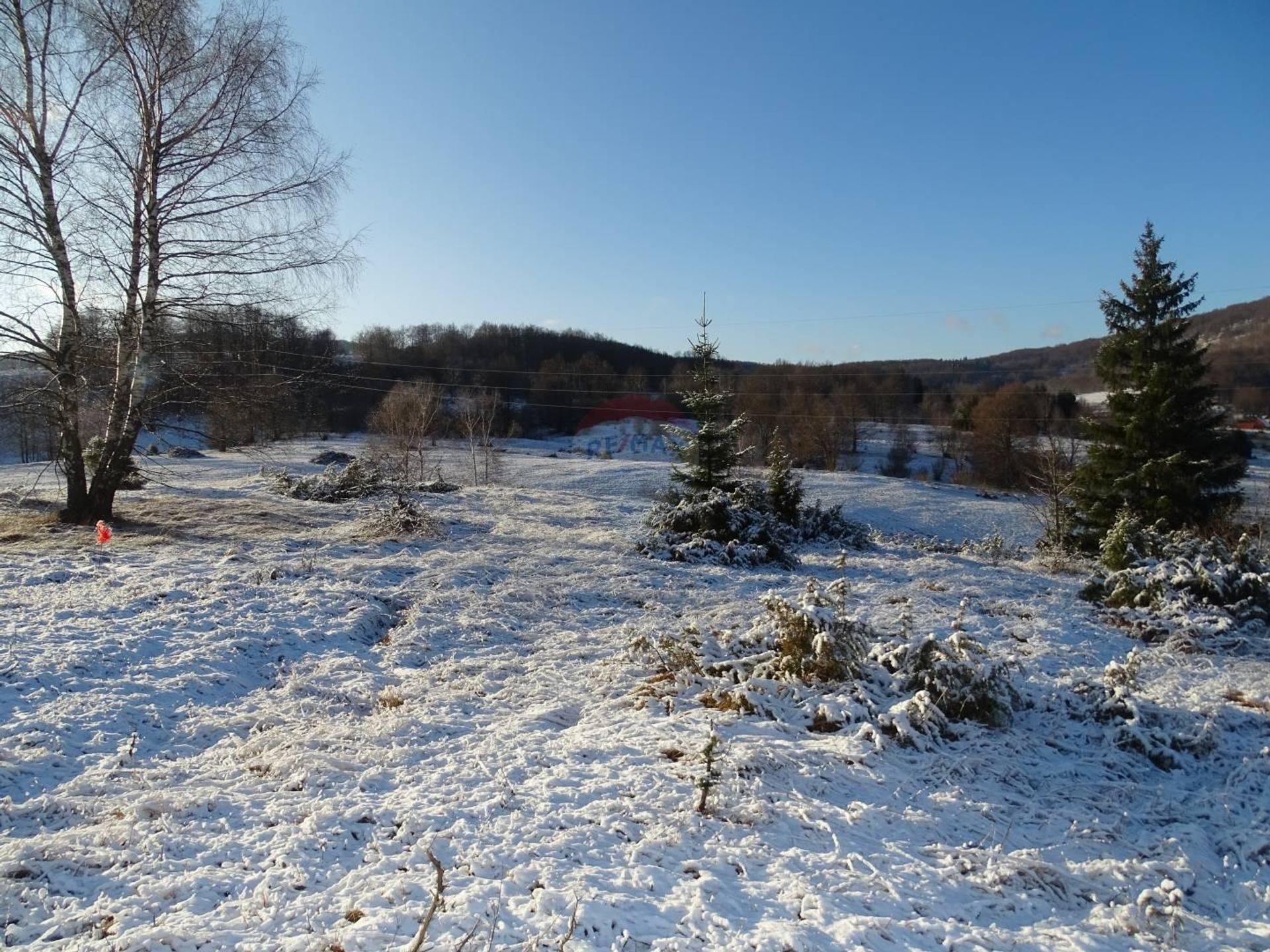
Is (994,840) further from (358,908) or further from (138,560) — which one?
(138,560)

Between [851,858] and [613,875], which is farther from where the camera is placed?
[851,858]

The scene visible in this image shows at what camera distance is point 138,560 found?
8.13 meters

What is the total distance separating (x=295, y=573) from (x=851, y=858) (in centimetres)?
739

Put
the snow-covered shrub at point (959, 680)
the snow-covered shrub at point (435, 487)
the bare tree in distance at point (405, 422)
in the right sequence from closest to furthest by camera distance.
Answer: the snow-covered shrub at point (959, 680) → the snow-covered shrub at point (435, 487) → the bare tree in distance at point (405, 422)

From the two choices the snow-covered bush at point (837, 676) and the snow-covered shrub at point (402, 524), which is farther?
the snow-covered shrub at point (402, 524)

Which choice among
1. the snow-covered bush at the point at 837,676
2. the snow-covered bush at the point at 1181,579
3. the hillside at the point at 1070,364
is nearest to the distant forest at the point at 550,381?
the hillside at the point at 1070,364

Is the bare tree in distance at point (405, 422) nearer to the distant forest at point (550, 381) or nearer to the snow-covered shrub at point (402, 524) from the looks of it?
the distant forest at point (550, 381)

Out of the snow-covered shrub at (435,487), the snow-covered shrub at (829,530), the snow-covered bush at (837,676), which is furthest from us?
the snow-covered shrub at (435,487)

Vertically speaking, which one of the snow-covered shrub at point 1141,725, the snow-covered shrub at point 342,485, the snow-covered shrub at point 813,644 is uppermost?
the snow-covered shrub at point 342,485

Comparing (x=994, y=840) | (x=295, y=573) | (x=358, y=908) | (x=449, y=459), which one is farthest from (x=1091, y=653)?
(x=449, y=459)

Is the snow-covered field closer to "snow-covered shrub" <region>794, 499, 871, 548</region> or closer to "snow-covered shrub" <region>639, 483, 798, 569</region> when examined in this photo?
"snow-covered shrub" <region>639, 483, 798, 569</region>

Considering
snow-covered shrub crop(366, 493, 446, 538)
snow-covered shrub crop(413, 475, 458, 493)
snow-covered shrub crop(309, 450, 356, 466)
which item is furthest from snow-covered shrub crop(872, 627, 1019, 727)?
snow-covered shrub crop(309, 450, 356, 466)

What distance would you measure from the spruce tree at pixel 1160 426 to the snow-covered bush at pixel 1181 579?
812cm

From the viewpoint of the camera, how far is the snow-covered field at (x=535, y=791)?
2.80m
